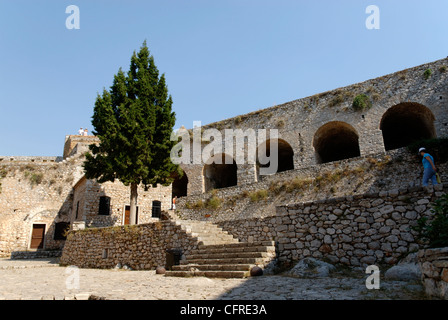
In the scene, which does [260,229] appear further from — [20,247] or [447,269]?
[20,247]

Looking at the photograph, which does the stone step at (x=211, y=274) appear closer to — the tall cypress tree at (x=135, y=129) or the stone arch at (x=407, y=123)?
the tall cypress tree at (x=135, y=129)

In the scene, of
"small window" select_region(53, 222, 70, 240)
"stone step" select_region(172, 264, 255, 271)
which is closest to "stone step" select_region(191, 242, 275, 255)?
"stone step" select_region(172, 264, 255, 271)

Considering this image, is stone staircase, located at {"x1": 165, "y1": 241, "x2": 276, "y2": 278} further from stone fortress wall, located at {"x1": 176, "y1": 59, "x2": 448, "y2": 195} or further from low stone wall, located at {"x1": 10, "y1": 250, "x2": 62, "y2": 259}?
low stone wall, located at {"x1": 10, "y1": 250, "x2": 62, "y2": 259}

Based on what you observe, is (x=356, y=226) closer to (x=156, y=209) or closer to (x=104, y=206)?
(x=156, y=209)

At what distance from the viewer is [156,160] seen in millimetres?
17172

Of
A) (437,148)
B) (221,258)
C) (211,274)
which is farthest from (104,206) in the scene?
(437,148)

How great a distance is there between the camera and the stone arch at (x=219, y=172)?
2423 centimetres

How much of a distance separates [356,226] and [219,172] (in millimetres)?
18270

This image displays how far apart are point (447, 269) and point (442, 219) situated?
126 cm

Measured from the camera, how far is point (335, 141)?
74.3 ft

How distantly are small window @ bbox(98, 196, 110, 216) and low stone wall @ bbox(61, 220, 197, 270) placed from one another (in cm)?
498

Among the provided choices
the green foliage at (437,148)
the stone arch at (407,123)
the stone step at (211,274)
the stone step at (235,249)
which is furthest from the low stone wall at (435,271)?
the stone arch at (407,123)
